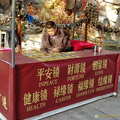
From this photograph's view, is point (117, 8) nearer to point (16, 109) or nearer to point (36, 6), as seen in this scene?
point (36, 6)

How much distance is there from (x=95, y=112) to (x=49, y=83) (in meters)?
0.88

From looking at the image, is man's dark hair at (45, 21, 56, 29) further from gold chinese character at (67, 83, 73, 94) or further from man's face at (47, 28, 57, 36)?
gold chinese character at (67, 83, 73, 94)

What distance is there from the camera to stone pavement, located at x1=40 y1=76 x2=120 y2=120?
2.63m

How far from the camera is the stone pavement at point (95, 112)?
2.63 m

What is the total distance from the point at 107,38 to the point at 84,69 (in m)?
8.51

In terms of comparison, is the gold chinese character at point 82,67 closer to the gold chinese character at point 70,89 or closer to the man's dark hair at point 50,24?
the gold chinese character at point 70,89

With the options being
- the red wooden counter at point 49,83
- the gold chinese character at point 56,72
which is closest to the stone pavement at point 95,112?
the red wooden counter at point 49,83

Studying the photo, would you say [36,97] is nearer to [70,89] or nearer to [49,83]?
[49,83]

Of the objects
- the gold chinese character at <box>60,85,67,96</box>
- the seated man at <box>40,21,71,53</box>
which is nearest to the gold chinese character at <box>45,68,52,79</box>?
the gold chinese character at <box>60,85,67,96</box>

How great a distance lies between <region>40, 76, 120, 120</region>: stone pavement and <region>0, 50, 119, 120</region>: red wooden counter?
0.08 metres

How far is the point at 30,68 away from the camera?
2273mm

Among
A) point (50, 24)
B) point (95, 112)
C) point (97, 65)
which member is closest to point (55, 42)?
point (50, 24)

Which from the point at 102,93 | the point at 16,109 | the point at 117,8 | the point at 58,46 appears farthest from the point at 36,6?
the point at 16,109

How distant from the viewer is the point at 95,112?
2811 mm
